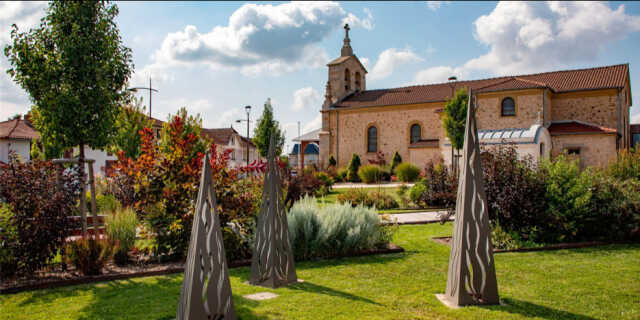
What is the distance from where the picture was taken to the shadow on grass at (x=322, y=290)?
4.52 m

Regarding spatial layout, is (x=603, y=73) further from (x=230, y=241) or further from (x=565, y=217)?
(x=230, y=241)

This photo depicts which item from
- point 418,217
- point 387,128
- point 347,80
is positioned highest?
point 347,80

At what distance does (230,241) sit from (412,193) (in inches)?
377

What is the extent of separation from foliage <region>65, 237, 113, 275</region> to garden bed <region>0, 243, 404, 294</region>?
0.40ft

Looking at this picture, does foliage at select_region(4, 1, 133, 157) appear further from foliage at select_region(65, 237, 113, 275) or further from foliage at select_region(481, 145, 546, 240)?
foliage at select_region(481, 145, 546, 240)

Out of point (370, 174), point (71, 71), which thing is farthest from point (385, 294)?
point (370, 174)

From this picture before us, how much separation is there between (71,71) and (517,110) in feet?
90.6

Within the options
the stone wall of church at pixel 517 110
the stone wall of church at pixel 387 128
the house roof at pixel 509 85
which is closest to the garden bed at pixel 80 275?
the house roof at pixel 509 85

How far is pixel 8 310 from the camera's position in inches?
168

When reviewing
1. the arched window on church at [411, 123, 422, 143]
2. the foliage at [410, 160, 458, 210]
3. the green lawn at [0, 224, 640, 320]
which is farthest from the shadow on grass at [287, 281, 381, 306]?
the arched window on church at [411, 123, 422, 143]

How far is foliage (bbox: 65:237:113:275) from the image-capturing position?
17.9 ft

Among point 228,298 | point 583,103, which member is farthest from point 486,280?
point 583,103

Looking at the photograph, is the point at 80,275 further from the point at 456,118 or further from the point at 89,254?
the point at 456,118

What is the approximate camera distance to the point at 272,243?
501 cm
